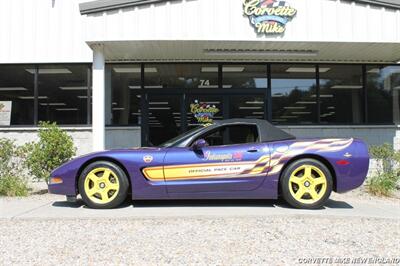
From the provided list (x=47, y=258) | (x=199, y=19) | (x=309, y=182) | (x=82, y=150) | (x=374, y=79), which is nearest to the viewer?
(x=47, y=258)

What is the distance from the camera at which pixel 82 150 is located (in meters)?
12.4

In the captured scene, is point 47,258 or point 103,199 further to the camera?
point 103,199

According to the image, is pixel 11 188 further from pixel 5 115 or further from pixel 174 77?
pixel 174 77

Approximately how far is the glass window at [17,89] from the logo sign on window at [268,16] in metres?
6.06

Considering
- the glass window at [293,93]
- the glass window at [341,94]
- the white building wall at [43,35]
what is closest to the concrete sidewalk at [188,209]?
the glass window at [293,93]

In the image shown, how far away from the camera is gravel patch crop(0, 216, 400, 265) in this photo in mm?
4895

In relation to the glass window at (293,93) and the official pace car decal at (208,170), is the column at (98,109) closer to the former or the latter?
the official pace car decal at (208,170)

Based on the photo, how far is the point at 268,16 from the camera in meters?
10.0

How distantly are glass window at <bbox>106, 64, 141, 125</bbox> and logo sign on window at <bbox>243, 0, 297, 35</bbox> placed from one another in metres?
3.85

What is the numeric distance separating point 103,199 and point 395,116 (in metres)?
8.89

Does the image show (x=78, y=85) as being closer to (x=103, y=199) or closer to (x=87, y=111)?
(x=87, y=111)

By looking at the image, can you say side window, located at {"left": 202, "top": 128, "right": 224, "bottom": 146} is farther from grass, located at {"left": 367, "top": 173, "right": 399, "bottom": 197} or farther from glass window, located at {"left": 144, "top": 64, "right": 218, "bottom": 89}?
glass window, located at {"left": 144, "top": 64, "right": 218, "bottom": 89}

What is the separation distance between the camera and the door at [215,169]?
24.0 feet

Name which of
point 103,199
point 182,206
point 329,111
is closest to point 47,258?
point 103,199
